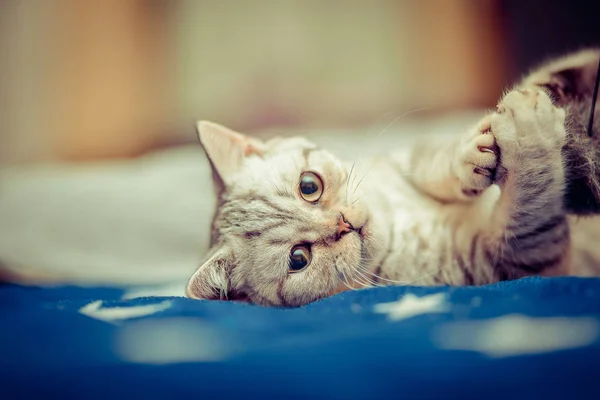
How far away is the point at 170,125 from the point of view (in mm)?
2449

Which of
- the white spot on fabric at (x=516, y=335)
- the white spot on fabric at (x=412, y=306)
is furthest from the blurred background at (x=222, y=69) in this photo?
the white spot on fabric at (x=516, y=335)

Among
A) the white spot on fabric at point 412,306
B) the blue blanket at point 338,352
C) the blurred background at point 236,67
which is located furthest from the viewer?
the blurred background at point 236,67

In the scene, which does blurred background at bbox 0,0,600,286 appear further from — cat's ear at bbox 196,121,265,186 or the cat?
the cat

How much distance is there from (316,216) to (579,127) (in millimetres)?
552

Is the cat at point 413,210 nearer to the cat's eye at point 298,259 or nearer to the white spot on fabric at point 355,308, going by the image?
the cat's eye at point 298,259

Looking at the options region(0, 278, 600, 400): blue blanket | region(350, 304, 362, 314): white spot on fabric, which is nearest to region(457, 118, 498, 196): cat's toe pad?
region(0, 278, 600, 400): blue blanket

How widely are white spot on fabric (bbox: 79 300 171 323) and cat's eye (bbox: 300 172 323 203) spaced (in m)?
0.37

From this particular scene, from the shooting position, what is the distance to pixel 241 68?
245 cm

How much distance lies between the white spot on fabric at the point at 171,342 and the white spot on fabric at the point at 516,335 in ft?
1.02

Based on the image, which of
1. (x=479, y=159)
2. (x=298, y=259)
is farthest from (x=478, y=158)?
(x=298, y=259)

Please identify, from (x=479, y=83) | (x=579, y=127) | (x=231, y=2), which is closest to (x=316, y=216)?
(x=579, y=127)

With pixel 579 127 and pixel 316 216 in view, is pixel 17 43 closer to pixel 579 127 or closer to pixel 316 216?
pixel 316 216

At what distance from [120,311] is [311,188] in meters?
0.47

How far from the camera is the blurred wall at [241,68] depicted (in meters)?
2.19
